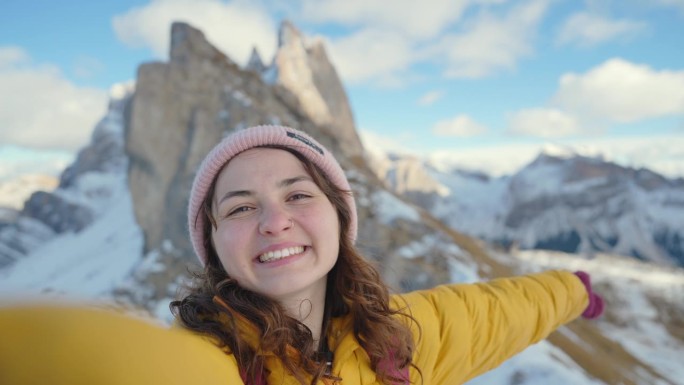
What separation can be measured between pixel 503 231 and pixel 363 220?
632ft

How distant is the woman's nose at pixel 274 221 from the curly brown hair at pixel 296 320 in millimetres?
334

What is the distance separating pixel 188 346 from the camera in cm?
116

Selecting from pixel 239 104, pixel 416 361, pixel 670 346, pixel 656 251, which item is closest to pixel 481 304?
pixel 416 361

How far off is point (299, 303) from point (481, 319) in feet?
4.13

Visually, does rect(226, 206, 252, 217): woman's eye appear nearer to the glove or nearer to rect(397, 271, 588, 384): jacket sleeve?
rect(397, 271, 588, 384): jacket sleeve

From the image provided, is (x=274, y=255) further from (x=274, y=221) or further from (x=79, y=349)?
(x=79, y=349)

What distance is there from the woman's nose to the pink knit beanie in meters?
0.41

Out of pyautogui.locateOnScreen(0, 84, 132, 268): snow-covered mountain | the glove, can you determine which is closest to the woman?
the glove

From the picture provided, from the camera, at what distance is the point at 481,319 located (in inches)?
102

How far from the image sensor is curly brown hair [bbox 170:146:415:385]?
175 centimetres

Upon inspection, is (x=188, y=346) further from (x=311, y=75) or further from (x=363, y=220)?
(x=311, y=75)

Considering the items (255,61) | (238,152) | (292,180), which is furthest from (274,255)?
(255,61)

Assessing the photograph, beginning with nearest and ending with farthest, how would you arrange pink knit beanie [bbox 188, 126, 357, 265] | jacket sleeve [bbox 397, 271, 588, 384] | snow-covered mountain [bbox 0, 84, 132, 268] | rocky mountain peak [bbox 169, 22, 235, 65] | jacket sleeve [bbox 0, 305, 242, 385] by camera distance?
jacket sleeve [bbox 0, 305, 242, 385]
pink knit beanie [bbox 188, 126, 357, 265]
jacket sleeve [bbox 397, 271, 588, 384]
rocky mountain peak [bbox 169, 22, 235, 65]
snow-covered mountain [bbox 0, 84, 132, 268]

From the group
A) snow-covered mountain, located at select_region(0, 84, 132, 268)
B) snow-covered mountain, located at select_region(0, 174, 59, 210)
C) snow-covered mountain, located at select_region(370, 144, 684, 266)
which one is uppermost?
snow-covered mountain, located at select_region(0, 174, 59, 210)
